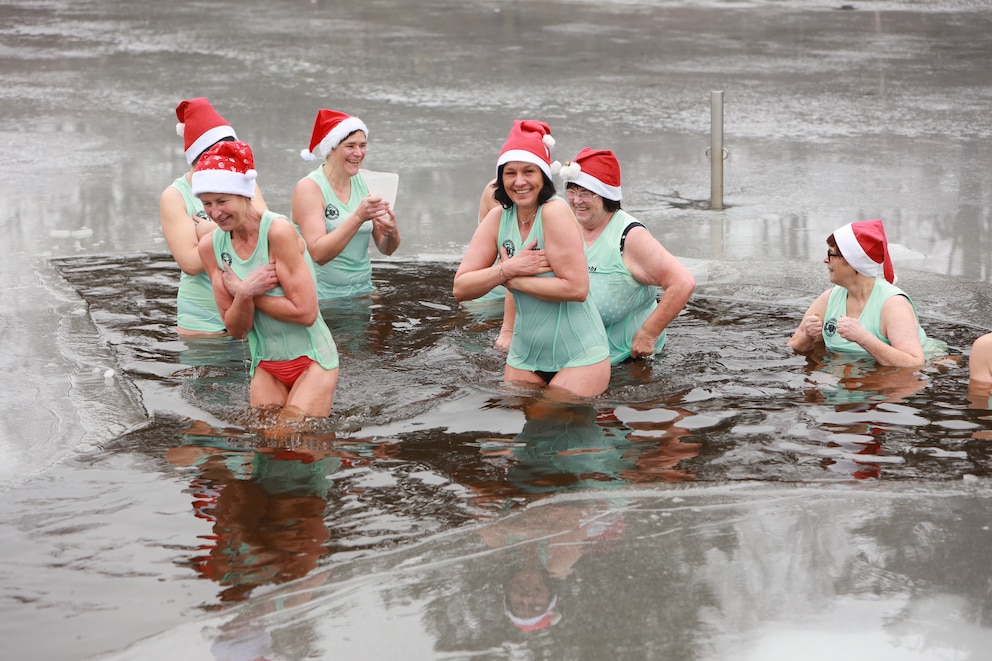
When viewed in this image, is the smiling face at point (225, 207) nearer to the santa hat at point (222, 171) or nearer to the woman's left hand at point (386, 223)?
the santa hat at point (222, 171)

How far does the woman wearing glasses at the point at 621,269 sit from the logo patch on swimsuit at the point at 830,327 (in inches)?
32.8

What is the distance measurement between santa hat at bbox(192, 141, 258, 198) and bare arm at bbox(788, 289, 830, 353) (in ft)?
10.7

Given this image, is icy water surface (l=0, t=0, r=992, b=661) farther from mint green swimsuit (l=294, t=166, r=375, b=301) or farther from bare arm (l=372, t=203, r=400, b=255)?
bare arm (l=372, t=203, r=400, b=255)

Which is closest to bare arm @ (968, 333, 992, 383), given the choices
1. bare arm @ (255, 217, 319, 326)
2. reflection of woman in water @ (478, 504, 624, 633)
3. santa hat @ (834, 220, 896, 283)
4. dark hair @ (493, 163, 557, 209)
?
santa hat @ (834, 220, 896, 283)

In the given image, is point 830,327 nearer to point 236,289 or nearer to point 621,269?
point 621,269

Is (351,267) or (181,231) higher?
(181,231)

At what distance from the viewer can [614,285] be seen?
22.1 ft

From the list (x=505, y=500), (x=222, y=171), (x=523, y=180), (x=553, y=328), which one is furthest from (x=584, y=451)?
(x=222, y=171)

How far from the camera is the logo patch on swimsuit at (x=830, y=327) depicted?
6.71 meters

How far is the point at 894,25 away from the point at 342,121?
14776 millimetres

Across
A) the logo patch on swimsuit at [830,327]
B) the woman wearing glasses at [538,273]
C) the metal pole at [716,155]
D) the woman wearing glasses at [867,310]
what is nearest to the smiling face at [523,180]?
the woman wearing glasses at [538,273]

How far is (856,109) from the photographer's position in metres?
13.5

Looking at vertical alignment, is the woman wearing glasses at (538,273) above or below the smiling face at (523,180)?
below

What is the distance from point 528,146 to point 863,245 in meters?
1.97
